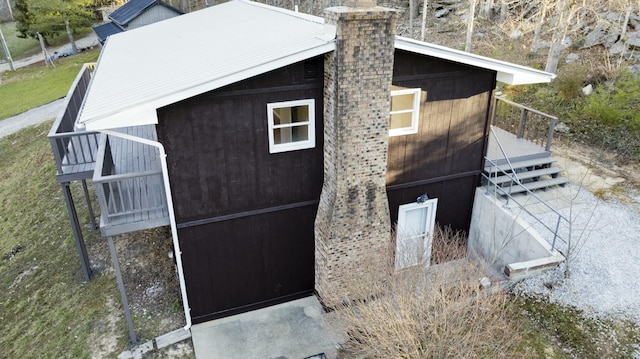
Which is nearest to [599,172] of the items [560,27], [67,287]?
[560,27]

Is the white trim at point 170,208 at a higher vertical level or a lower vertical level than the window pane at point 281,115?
lower

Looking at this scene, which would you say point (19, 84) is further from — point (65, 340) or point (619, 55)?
point (619, 55)

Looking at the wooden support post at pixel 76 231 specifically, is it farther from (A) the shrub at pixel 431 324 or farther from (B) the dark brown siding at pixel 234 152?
(A) the shrub at pixel 431 324

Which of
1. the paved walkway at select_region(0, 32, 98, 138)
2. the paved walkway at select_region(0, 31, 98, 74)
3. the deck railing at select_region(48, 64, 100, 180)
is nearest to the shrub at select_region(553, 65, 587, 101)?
the deck railing at select_region(48, 64, 100, 180)

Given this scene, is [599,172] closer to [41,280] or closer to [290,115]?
[290,115]

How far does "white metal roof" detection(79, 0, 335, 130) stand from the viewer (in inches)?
311

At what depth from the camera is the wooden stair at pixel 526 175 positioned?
39.2ft

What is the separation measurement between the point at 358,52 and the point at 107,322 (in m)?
8.64

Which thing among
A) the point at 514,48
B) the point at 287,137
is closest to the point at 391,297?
the point at 287,137

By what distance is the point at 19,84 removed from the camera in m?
34.1

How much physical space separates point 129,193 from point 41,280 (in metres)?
6.27

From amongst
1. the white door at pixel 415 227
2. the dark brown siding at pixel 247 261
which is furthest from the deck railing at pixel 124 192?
the white door at pixel 415 227

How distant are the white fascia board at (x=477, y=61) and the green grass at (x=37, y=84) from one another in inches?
1096

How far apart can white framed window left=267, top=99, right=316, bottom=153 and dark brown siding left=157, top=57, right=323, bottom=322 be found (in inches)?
4.9
